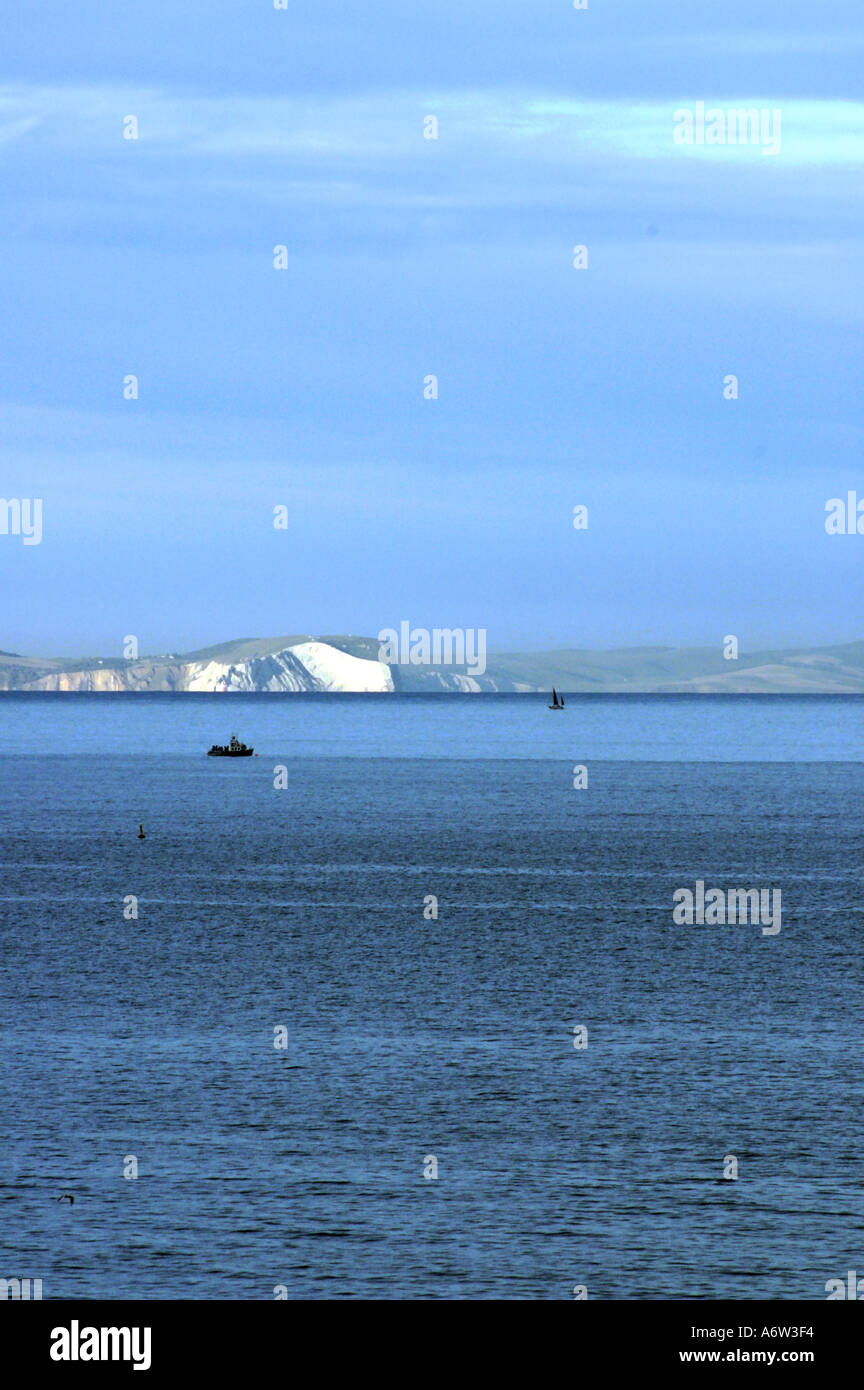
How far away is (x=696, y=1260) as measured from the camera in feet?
124

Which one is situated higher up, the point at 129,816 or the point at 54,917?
the point at 129,816

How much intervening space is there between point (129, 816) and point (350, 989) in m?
100

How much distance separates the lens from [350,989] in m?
68.6

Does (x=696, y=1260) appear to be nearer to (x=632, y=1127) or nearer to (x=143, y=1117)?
(x=632, y=1127)

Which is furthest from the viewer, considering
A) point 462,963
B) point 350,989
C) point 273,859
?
point 273,859
